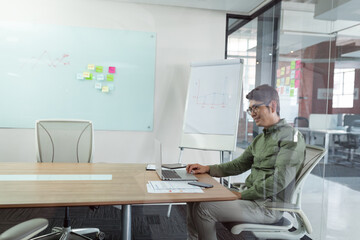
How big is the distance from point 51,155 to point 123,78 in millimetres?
1297

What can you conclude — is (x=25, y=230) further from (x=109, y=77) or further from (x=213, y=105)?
(x=109, y=77)

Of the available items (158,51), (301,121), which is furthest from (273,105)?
(158,51)

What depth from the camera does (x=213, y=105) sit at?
10.5 feet

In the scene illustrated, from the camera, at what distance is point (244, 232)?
1.68 metres

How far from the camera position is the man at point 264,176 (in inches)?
64.2

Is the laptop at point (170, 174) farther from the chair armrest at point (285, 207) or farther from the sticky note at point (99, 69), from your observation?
the sticky note at point (99, 69)

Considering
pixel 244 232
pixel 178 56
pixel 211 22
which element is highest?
pixel 211 22

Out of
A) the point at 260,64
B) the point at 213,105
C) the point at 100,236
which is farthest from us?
the point at 213,105

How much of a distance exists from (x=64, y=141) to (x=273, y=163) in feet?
5.74

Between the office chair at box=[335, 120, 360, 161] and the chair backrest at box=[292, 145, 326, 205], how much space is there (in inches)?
14.6

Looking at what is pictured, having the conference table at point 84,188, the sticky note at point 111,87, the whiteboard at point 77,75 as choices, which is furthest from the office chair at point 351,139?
the sticky note at point 111,87

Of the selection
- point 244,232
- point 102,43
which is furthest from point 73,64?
point 244,232

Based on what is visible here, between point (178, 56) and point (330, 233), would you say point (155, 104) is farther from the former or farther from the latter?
point (330, 233)

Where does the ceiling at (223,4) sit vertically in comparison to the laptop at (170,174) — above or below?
above
